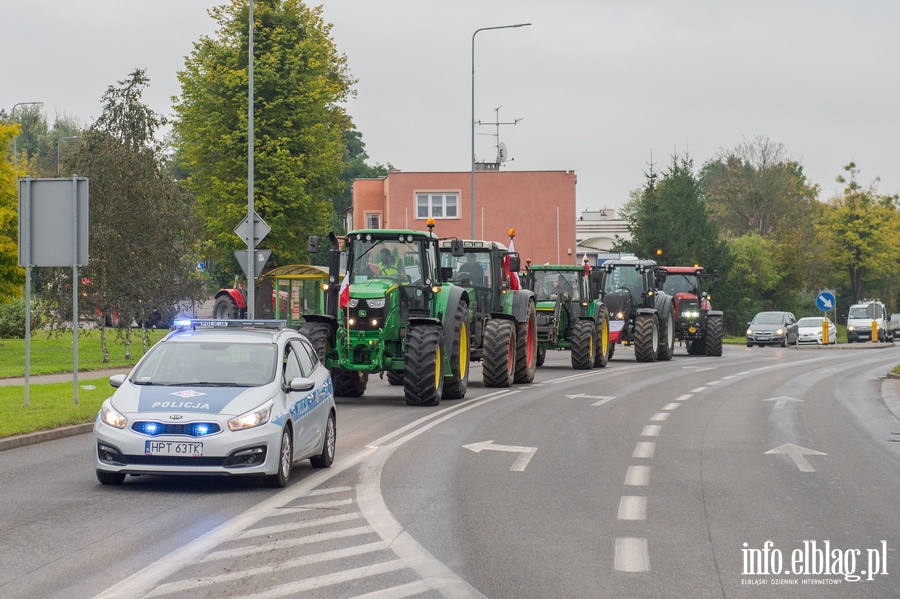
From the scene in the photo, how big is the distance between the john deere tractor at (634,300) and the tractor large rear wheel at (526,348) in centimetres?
1004

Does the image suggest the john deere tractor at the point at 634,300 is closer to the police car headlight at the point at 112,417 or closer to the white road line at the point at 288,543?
the police car headlight at the point at 112,417

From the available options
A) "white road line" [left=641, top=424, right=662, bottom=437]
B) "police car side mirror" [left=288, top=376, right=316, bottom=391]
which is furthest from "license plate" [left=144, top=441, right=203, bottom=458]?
"white road line" [left=641, top=424, right=662, bottom=437]

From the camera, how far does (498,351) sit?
25312mm

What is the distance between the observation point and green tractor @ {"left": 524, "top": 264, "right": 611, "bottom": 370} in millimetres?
32469

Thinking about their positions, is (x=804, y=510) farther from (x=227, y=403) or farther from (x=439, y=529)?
(x=227, y=403)

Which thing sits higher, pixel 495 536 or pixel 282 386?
pixel 282 386

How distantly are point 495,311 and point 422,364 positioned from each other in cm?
604

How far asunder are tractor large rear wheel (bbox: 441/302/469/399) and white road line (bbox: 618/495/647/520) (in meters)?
10.9

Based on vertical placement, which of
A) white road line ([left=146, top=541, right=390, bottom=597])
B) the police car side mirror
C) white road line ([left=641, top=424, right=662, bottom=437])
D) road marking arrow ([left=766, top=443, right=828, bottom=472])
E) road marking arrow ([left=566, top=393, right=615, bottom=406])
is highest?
the police car side mirror

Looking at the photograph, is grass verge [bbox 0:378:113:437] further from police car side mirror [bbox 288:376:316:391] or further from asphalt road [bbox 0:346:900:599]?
police car side mirror [bbox 288:376:316:391]

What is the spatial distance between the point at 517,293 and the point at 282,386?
51.1 ft

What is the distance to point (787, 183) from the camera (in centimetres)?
9431

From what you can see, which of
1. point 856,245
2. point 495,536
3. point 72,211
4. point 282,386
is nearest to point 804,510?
point 495,536

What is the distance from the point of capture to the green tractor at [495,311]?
2531 cm
